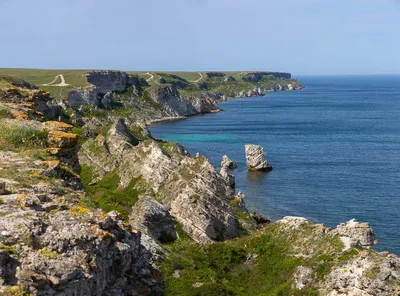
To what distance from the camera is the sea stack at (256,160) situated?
101250mm

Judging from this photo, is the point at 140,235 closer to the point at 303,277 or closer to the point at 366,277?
the point at 366,277

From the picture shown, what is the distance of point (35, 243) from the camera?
1346cm

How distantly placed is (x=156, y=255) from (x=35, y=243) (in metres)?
17.3

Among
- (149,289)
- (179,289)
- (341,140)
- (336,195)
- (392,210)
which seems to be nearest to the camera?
(149,289)

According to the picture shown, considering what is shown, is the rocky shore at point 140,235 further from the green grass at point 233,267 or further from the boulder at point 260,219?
the boulder at point 260,219

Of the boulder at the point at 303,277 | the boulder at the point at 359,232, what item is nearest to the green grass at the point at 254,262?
the boulder at the point at 303,277

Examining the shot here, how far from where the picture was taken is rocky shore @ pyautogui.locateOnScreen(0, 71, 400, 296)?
44.7 feet

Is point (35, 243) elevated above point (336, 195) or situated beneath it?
elevated above

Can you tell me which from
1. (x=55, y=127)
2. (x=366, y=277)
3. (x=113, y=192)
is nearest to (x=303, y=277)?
(x=366, y=277)

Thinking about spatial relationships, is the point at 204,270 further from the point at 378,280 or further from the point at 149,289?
the point at 149,289

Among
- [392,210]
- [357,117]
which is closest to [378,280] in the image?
[392,210]

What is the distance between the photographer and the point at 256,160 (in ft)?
336

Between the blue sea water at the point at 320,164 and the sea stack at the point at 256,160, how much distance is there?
2484mm

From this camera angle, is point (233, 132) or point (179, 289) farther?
point (233, 132)
